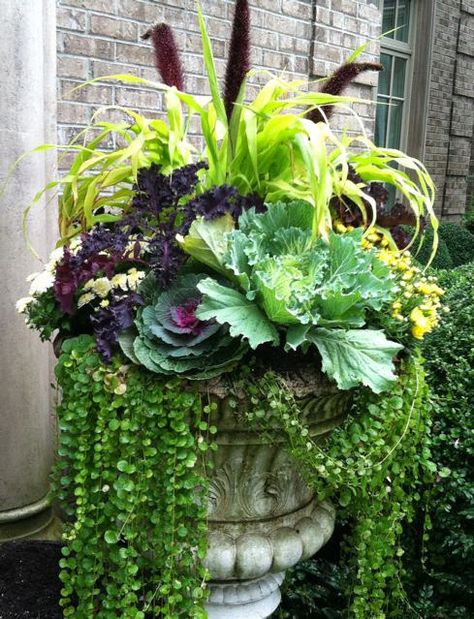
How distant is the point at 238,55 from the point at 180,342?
2.49 ft

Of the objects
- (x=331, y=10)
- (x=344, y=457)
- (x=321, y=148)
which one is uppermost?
(x=331, y=10)

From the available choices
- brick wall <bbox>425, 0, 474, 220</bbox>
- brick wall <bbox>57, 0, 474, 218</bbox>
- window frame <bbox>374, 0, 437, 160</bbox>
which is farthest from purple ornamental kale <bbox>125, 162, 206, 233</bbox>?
brick wall <bbox>425, 0, 474, 220</bbox>

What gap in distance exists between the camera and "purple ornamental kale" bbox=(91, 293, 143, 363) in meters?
1.64

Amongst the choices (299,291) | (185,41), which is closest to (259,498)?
(299,291)

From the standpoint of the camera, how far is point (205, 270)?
5.92ft

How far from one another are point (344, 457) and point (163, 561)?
0.50 meters

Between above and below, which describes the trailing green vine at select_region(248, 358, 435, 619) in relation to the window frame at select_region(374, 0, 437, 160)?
below

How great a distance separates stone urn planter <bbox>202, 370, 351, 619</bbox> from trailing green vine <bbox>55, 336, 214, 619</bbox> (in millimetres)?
71

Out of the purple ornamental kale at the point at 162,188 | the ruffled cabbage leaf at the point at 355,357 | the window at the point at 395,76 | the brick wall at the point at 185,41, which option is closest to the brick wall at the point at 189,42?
the brick wall at the point at 185,41

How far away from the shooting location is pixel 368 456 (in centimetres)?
176

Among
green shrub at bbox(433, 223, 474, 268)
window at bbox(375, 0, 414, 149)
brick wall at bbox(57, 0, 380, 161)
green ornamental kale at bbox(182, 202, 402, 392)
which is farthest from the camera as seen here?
window at bbox(375, 0, 414, 149)

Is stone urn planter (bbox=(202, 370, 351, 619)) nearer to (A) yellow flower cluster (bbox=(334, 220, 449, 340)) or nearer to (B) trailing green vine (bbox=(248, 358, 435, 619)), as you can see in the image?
(B) trailing green vine (bbox=(248, 358, 435, 619))

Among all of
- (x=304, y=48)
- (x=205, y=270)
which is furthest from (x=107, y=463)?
(x=304, y=48)

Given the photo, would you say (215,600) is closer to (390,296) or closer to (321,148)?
(390,296)
